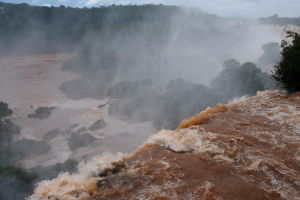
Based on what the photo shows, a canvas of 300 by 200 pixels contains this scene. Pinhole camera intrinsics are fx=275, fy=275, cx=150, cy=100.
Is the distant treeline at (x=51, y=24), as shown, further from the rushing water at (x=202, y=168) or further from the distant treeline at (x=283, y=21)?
the rushing water at (x=202, y=168)

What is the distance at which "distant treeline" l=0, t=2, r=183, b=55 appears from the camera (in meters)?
34.3

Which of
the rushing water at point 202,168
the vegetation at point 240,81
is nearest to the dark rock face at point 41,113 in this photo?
the vegetation at point 240,81

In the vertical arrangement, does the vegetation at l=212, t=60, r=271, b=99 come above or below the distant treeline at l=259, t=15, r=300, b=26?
below

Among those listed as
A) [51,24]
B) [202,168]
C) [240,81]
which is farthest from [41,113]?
[51,24]

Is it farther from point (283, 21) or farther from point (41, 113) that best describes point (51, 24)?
point (283, 21)

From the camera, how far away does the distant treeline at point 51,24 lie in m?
34.3

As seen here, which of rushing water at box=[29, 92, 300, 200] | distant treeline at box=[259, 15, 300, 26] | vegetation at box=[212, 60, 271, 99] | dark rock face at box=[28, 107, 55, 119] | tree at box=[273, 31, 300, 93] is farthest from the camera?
distant treeline at box=[259, 15, 300, 26]

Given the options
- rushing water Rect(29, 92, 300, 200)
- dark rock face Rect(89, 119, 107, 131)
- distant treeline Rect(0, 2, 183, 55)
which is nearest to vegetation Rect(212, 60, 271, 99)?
dark rock face Rect(89, 119, 107, 131)

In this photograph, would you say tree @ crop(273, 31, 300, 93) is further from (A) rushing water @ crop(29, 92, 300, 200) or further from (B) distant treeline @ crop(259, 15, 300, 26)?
(B) distant treeline @ crop(259, 15, 300, 26)

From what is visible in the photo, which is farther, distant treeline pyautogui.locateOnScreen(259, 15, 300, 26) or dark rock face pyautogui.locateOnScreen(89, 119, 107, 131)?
distant treeline pyautogui.locateOnScreen(259, 15, 300, 26)

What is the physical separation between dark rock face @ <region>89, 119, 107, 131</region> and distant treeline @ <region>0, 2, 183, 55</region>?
20.5 meters

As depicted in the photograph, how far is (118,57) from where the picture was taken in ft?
103

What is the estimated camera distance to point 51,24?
39.1 meters

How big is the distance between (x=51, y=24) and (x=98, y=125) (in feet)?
87.3
